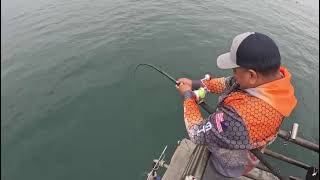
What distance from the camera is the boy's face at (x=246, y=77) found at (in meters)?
3.47

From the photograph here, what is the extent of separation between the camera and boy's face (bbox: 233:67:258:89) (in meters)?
3.47

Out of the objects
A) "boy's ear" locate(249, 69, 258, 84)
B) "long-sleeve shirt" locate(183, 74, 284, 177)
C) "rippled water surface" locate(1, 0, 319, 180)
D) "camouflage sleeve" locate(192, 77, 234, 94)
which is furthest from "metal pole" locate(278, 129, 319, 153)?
"rippled water surface" locate(1, 0, 319, 180)

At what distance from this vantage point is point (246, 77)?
3.54 metres

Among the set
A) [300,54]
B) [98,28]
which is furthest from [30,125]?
[300,54]

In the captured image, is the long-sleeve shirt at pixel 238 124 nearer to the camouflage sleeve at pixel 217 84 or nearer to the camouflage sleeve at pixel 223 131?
the camouflage sleeve at pixel 223 131

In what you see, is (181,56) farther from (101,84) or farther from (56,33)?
(56,33)

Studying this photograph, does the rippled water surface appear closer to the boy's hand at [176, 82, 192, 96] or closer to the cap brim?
the boy's hand at [176, 82, 192, 96]

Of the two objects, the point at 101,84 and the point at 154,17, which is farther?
the point at 154,17

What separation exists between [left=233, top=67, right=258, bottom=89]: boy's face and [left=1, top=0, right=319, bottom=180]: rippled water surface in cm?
458

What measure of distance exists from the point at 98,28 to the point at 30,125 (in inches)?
299

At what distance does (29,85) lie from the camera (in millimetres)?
10391

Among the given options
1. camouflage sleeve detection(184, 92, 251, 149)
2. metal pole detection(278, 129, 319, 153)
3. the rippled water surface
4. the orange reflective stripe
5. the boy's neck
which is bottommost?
the rippled water surface

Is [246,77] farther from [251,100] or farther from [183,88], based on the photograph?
[183,88]

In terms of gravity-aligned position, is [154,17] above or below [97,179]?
above
